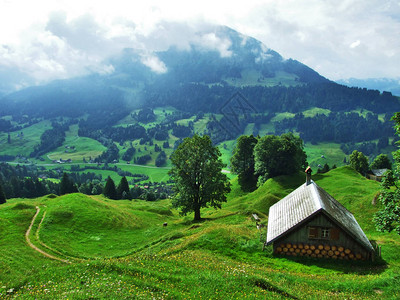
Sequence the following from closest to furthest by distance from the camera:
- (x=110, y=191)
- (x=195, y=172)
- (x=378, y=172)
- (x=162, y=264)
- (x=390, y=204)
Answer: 1. (x=162, y=264)
2. (x=390, y=204)
3. (x=195, y=172)
4. (x=378, y=172)
5. (x=110, y=191)

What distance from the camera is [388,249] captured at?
3188 cm

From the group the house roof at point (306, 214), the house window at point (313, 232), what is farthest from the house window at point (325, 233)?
the house roof at point (306, 214)

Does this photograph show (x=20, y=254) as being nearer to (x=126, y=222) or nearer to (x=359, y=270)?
(x=126, y=222)

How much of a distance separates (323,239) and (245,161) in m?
80.0

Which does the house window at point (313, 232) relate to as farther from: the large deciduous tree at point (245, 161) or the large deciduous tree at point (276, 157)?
the large deciduous tree at point (245, 161)

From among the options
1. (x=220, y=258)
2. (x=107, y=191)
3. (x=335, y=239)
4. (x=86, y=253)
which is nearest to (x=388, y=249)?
(x=335, y=239)

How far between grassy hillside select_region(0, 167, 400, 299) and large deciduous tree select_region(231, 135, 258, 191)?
48232mm

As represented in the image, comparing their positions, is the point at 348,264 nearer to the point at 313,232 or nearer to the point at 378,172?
the point at 313,232

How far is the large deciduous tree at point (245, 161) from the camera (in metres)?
109

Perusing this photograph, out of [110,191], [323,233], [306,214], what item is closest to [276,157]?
[306,214]

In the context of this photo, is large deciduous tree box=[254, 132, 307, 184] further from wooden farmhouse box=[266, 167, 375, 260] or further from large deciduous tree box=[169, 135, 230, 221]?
wooden farmhouse box=[266, 167, 375, 260]

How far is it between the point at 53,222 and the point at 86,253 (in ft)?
47.4

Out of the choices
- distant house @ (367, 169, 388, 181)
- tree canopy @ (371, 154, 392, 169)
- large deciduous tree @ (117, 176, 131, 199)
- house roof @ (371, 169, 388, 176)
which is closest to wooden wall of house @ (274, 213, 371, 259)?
large deciduous tree @ (117, 176, 131, 199)

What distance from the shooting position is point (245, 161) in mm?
109688
